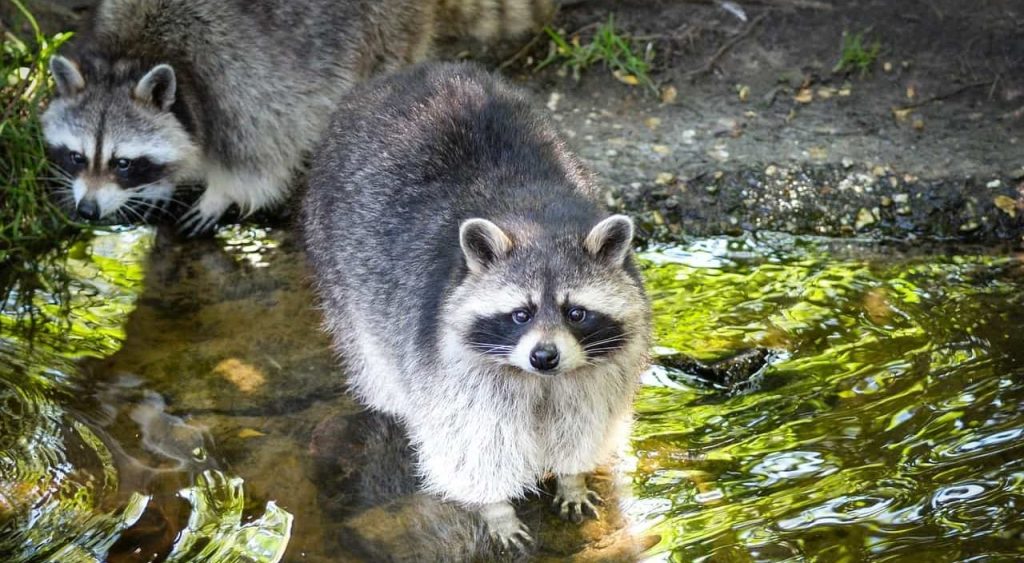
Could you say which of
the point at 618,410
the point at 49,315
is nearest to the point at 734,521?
the point at 618,410

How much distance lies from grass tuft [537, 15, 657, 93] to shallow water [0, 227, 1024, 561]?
120cm

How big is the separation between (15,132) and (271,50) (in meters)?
1.12

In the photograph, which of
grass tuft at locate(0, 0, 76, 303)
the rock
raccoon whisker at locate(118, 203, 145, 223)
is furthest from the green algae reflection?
the rock

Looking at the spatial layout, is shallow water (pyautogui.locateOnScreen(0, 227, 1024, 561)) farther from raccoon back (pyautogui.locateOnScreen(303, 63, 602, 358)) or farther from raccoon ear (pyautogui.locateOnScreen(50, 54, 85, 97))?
raccoon ear (pyautogui.locateOnScreen(50, 54, 85, 97))

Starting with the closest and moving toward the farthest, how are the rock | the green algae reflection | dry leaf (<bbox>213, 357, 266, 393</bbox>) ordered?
the green algae reflection → dry leaf (<bbox>213, 357, 266, 393</bbox>) → the rock

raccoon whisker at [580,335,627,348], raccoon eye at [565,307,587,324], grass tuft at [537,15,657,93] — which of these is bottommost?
grass tuft at [537,15,657,93]

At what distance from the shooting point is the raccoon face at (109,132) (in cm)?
527

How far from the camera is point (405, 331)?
12.8 feet

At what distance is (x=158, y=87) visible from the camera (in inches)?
208

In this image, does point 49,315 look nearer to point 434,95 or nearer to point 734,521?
point 434,95

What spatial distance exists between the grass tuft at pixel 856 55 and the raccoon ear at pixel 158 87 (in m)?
2.93

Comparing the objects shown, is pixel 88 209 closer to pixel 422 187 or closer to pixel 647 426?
pixel 422 187

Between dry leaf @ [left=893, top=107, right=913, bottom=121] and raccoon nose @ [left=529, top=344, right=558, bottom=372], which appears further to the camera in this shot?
dry leaf @ [left=893, top=107, right=913, bottom=121]

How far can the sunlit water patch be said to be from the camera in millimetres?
3396
